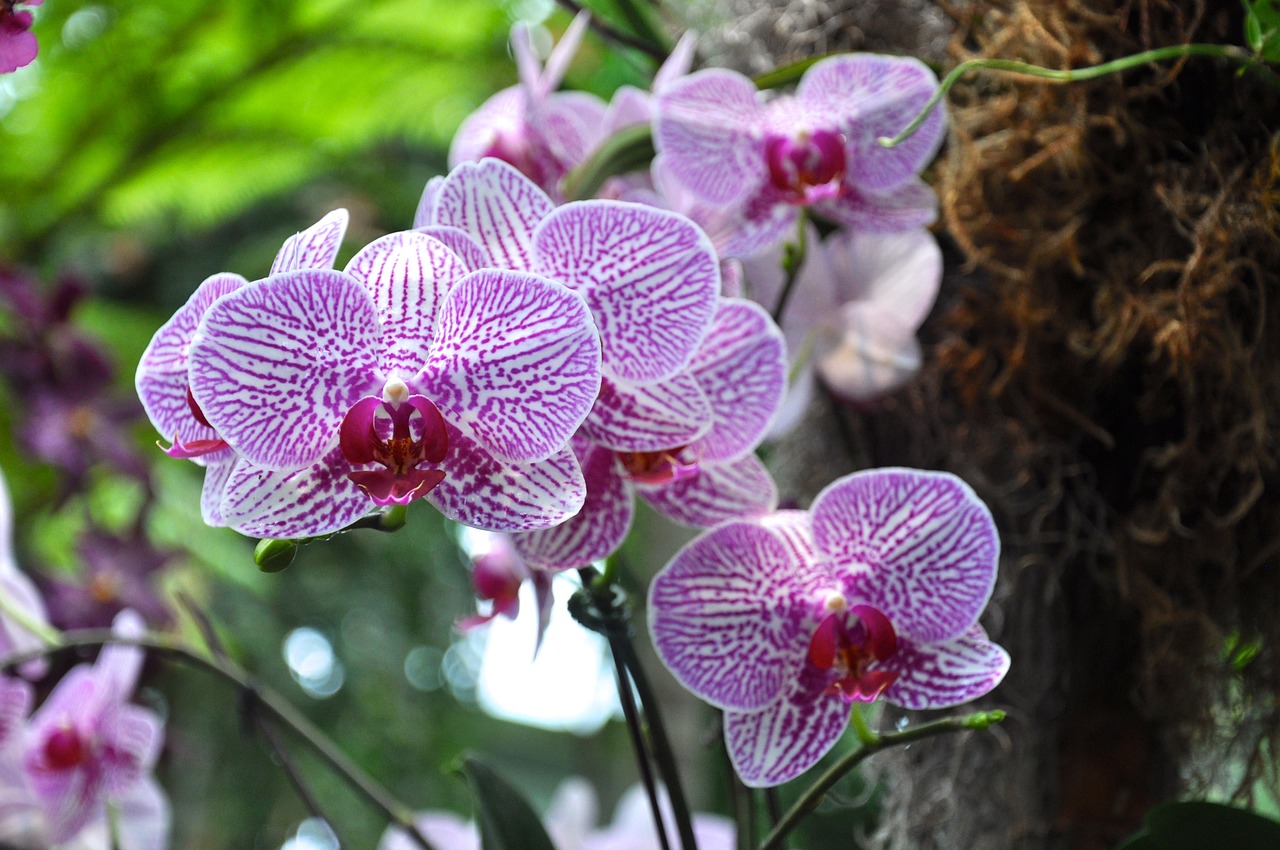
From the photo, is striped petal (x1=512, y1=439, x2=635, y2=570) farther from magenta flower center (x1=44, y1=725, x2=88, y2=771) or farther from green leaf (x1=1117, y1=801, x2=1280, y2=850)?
magenta flower center (x1=44, y1=725, x2=88, y2=771)

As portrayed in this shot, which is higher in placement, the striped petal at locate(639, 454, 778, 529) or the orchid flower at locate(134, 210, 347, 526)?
the orchid flower at locate(134, 210, 347, 526)

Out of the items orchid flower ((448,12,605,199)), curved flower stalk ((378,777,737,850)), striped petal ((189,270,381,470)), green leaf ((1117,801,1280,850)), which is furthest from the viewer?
curved flower stalk ((378,777,737,850))

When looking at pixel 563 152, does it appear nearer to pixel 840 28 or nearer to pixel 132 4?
pixel 840 28

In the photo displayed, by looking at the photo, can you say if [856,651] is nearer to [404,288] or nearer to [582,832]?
[404,288]

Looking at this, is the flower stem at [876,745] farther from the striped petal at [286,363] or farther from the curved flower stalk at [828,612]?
the striped petal at [286,363]

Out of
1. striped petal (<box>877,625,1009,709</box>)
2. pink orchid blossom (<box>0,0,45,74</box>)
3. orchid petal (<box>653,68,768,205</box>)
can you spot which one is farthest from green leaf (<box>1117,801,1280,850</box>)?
pink orchid blossom (<box>0,0,45,74</box>)
